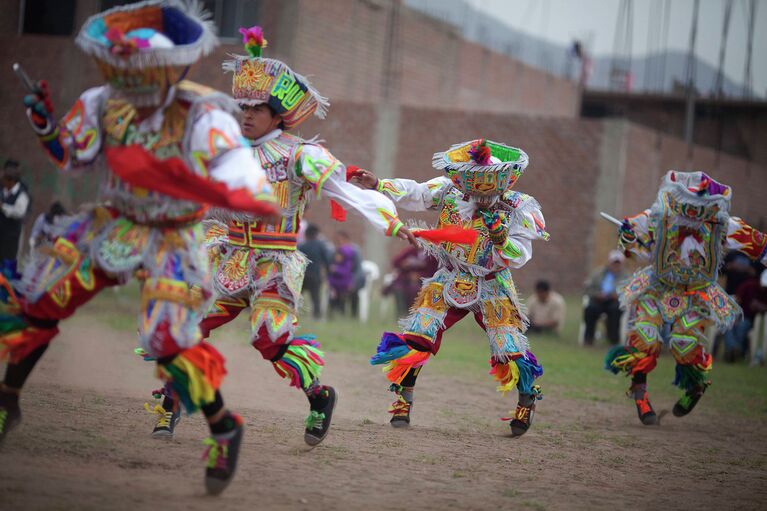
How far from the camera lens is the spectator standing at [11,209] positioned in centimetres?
1512

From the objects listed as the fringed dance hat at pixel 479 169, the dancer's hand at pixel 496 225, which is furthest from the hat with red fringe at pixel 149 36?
the dancer's hand at pixel 496 225

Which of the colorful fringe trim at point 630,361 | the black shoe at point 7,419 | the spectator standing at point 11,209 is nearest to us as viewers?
the black shoe at point 7,419

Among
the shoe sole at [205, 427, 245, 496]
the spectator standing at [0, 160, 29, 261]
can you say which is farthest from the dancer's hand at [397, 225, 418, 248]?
the spectator standing at [0, 160, 29, 261]

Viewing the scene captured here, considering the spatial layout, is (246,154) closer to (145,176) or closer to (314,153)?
→ (145,176)

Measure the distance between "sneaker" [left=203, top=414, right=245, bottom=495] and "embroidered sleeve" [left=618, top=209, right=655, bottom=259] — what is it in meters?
5.01

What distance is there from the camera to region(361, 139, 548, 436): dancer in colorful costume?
7.57 meters

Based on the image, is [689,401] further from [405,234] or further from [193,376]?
[193,376]

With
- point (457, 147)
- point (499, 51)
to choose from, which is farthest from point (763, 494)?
point (499, 51)

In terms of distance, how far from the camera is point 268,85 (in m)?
6.36

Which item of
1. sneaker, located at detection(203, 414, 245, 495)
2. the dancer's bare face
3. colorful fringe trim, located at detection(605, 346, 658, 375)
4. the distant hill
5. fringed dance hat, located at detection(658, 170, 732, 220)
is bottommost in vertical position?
sneaker, located at detection(203, 414, 245, 495)

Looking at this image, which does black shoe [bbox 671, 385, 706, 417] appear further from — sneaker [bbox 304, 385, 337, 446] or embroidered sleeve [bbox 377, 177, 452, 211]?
sneaker [bbox 304, 385, 337, 446]

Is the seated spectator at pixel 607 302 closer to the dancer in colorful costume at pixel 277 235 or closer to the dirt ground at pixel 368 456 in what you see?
the dirt ground at pixel 368 456

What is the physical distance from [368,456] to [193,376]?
1902 millimetres

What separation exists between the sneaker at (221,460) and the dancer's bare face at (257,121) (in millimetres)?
2144
